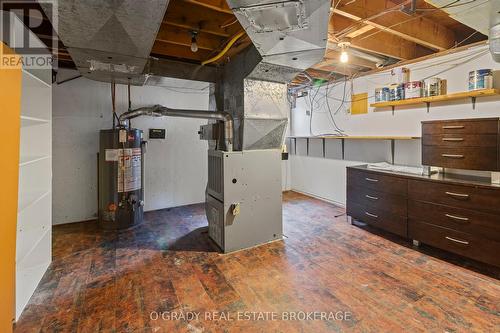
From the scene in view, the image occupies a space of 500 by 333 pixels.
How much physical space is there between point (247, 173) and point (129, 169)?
171 centimetres

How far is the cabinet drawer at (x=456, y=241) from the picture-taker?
2.17m

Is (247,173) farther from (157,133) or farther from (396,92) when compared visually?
(396,92)

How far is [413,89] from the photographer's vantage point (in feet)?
10.3

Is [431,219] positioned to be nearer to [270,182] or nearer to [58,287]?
[270,182]

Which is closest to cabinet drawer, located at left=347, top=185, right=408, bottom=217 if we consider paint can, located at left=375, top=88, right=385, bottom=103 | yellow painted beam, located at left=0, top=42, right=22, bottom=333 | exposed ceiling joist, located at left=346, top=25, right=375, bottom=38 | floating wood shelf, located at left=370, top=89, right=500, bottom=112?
floating wood shelf, located at left=370, top=89, right=500, bottom=112

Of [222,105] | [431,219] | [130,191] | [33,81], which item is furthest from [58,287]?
[431,219]

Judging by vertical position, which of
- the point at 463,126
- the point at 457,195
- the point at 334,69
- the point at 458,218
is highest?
the point at 334,69

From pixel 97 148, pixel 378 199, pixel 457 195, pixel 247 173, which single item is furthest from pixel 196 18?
pixel 457 195

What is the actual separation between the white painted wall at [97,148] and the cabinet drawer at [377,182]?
2668 millimetres

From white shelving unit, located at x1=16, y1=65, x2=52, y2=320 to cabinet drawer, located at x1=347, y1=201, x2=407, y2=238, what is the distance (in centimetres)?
349

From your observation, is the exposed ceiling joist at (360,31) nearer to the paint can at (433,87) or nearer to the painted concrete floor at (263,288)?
the paint can at (433,87)

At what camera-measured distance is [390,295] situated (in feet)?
6.39

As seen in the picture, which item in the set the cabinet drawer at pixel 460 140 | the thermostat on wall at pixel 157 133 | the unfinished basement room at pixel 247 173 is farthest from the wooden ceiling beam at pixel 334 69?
the thermostat on wall at pixel 157 133

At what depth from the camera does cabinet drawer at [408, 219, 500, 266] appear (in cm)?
217
